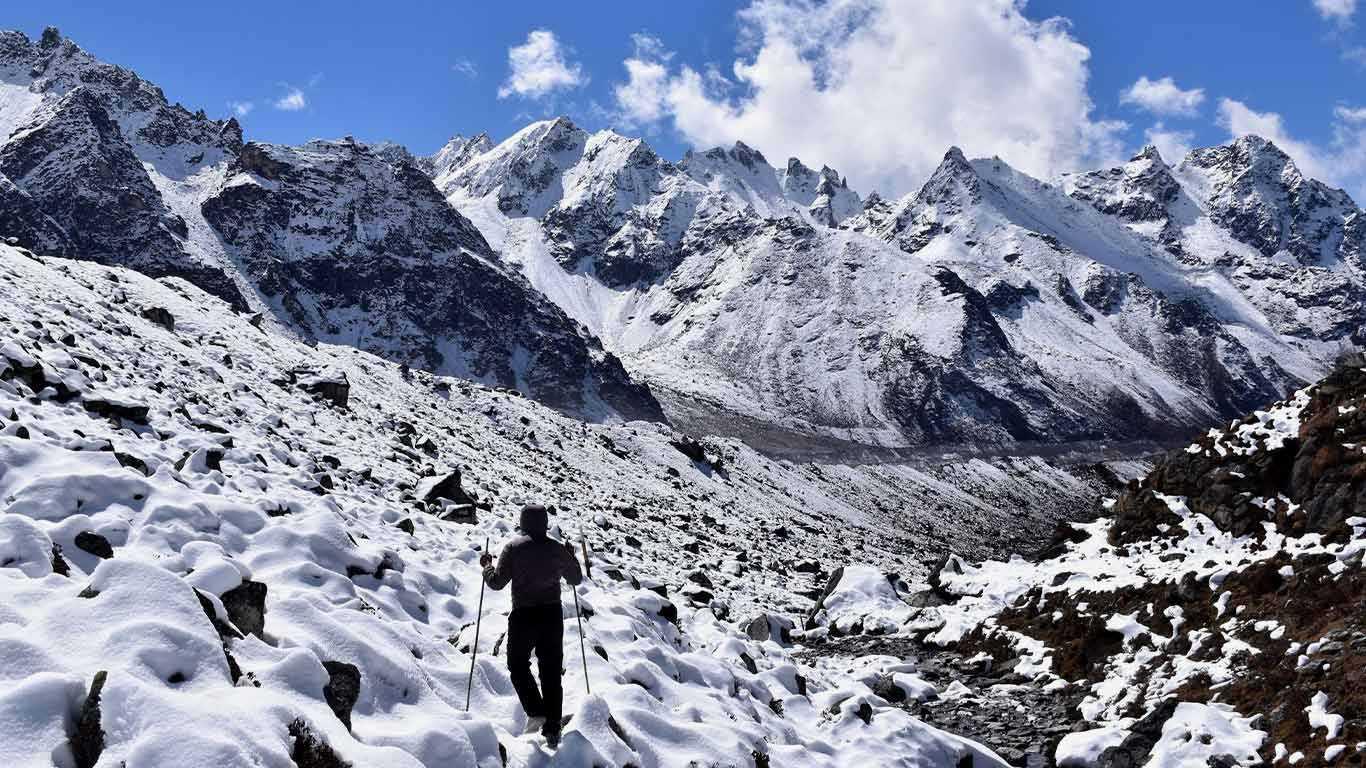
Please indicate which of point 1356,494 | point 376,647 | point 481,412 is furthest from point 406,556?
point 481,412

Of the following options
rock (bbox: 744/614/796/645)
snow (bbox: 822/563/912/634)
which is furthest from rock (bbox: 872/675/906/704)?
snow (bbox: 822/563/912/634)

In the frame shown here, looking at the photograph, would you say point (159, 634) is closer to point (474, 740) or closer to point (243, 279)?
point (474, 740)

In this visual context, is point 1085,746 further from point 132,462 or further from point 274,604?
point 132,462

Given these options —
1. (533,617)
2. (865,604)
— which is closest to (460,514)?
(533,617)

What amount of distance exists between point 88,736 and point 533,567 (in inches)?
167

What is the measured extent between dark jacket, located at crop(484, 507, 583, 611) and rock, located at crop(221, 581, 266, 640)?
2.36 metres

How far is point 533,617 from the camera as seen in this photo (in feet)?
29.9

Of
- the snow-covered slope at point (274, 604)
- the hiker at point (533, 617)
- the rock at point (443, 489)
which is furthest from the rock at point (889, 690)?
the rock at point (443, 489)

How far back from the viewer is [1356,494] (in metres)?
18.5

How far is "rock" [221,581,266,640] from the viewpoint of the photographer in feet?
26.8

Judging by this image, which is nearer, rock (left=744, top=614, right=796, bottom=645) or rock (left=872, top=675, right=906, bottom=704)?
rock (left=872, top=675, right=906, bottom=704)

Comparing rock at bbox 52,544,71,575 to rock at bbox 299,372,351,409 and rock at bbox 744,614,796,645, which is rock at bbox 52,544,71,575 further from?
rock at bbox 299,372,351,409

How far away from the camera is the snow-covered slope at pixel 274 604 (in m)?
6.43

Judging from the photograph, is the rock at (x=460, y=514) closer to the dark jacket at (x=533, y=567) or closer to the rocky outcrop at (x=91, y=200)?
the dark jacket at (x=533, y=567)
